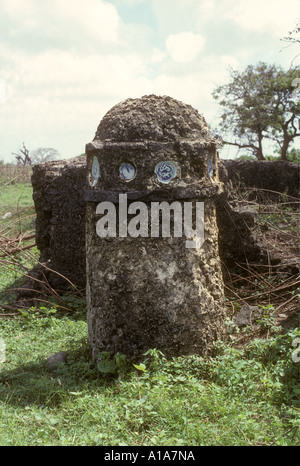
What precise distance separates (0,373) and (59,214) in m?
2.47

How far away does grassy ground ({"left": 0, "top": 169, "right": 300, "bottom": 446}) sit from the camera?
9.58ft

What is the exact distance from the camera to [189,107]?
400 cm

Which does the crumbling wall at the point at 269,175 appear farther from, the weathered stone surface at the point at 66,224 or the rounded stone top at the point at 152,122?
the rounded stone top at the point at 152,122

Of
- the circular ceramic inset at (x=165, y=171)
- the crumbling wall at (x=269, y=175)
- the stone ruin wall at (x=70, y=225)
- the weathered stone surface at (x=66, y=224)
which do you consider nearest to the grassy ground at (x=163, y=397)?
the circular ceramic inset at (x=165, y=171)

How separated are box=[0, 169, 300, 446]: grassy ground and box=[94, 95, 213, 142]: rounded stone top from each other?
157 cm

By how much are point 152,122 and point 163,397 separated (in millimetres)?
1951

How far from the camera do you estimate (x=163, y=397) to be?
3.22 meters

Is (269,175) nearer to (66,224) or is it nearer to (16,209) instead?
(66,224)

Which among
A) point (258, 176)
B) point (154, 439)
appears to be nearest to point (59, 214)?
Answer: point (154, 439)

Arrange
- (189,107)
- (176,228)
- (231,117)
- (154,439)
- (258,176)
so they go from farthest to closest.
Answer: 1. (231,117)
2. (258,176)
3. (189,107)
4. (176,228)
5. (154,439)

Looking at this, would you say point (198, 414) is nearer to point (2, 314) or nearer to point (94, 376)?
point (94, 376)

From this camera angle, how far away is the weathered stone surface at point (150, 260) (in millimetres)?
3664

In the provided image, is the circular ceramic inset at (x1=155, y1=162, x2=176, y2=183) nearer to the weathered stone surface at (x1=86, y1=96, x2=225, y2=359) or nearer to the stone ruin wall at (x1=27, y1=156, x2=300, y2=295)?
the weathered stone surface at (x1=86, y1=96, x2=225, y2=359)

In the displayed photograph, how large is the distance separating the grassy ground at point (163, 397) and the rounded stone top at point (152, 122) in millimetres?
1567
